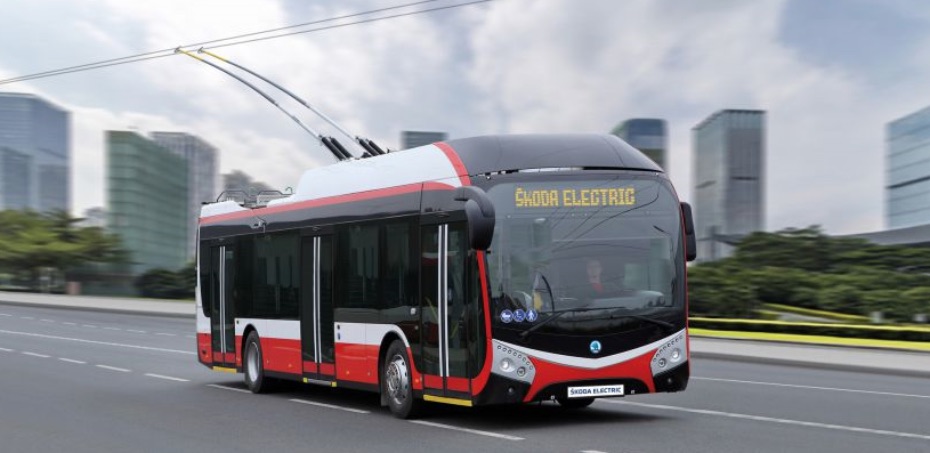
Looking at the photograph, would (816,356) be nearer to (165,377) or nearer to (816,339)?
(816,339)

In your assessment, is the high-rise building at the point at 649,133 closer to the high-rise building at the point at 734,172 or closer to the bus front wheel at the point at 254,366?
the high-rise building at the point at 734,172

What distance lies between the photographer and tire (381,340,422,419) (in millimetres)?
13031

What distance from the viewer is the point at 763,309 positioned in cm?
4522

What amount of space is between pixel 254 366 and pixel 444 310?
22.2 ft

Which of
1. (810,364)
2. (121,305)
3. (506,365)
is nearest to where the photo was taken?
(506,365)

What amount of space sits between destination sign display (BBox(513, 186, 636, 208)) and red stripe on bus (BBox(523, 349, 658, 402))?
4.99 ft

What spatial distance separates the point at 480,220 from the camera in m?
11.2

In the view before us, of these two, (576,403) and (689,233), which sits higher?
(689,233)

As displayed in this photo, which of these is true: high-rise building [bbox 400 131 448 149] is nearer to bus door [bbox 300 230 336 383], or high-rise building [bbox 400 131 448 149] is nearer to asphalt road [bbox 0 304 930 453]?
bus door [bbox 300 230 336 383]

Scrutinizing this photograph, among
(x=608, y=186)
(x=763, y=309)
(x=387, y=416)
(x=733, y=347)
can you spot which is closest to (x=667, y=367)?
(x=608, y=186)

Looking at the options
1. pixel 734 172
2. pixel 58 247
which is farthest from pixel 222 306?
pixel 734 172

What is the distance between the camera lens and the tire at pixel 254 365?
1789cm

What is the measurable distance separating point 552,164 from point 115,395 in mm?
8501

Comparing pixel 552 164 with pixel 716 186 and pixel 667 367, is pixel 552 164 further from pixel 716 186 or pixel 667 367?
pixel 716 186
